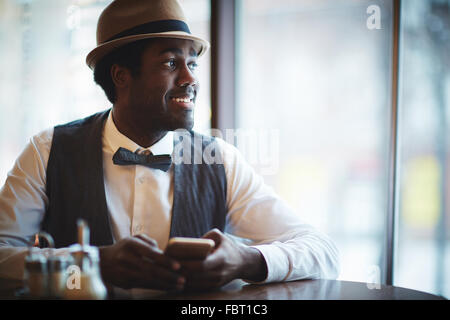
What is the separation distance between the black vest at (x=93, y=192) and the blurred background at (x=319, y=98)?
3.41 ft

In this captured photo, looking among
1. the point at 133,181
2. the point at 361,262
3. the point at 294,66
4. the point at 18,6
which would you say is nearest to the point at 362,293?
the point at 133,181

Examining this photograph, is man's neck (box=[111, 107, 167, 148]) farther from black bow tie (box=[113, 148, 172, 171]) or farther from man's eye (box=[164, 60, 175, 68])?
man's eye (box=[164, 60, 175, 68])

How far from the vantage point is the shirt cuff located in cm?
146

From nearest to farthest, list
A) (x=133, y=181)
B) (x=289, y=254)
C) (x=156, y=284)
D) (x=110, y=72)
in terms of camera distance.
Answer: (x=156, y=284) → (x=289, y=254) → (x=133, y=181) → (x=110, y=72)

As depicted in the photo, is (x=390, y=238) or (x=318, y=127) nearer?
(x=390, y=238)

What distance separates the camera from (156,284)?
4.21 ft

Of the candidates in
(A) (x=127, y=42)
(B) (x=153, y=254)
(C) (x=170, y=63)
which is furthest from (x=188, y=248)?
(A) (x=127, y=42)

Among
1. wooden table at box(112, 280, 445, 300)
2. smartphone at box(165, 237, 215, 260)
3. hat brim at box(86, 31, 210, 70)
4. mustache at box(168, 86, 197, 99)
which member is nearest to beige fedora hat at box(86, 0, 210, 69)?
hat brim at box(86, 31, 210, 70)

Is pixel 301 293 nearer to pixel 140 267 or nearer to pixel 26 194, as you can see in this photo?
pixel 140 267

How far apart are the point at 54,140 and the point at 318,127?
186 cm

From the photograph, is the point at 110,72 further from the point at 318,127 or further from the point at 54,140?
the point at 318,127

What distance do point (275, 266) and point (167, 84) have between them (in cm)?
96

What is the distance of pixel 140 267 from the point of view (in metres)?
1.29

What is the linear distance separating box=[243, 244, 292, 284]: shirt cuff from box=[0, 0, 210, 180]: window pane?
1.58 metres
